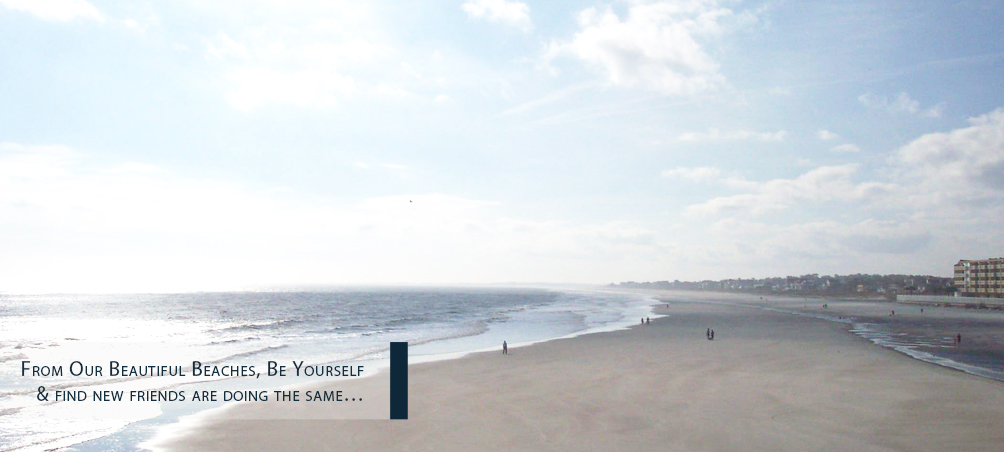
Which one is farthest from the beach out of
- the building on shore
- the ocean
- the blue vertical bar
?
the building on shore

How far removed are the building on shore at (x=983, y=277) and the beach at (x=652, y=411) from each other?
114 m

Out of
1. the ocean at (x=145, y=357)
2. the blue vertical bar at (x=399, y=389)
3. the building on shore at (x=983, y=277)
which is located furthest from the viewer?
the building on shore at (x=983, y=277)

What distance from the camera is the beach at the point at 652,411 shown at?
1617 cm

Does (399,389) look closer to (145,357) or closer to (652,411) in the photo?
(652,411)

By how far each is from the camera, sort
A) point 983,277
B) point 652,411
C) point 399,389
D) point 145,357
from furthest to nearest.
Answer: point 983,277, point 145,357, point 399,389, point 652,411

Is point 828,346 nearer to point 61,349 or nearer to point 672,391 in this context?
point 672,391

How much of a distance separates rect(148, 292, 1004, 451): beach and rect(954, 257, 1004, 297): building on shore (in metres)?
114

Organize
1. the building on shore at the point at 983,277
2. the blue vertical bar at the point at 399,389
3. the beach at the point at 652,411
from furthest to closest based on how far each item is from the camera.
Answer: the building on shore at the point at 983,277 → the blue vertical bar at the point at 399,389 → the beach at the point at 652,411

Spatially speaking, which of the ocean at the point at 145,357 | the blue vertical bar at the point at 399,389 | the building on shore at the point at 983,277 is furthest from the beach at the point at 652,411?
the building on shore at the point at 983,277

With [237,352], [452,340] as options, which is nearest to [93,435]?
[237,352]

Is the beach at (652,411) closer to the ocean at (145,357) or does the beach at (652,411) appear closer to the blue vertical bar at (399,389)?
the blue vertical bar at (399,389)

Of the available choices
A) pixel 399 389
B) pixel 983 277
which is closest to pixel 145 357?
pixel 399 389

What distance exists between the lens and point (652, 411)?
1952cm

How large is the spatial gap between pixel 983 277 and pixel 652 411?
14050cm
